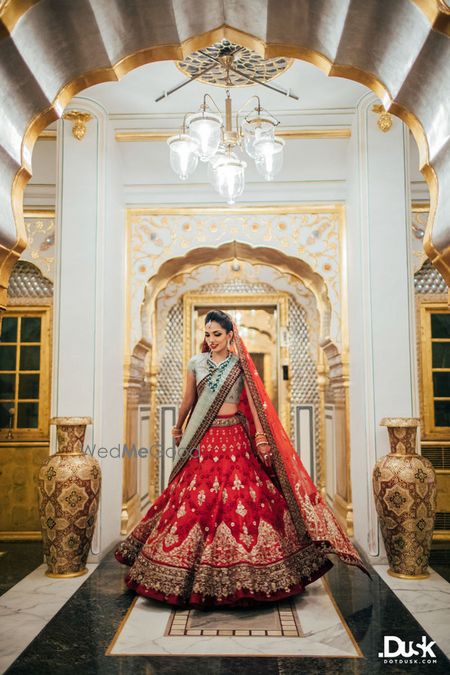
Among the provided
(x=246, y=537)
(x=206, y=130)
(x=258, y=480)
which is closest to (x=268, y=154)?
(x=206, y=130)

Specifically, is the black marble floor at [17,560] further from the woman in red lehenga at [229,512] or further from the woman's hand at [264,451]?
the woman's hand at [264,451]

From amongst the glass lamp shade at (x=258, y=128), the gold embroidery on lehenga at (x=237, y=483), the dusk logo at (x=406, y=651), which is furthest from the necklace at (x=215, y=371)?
the dusk logo at (x=406, y=651)

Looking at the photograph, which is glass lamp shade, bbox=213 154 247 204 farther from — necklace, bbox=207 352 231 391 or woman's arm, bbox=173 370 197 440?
woman's arm, bbox=173 370 197 440

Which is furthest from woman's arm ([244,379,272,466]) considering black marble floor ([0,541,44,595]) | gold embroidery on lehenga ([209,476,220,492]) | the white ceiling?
the white ceiling

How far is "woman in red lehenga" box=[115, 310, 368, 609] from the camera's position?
310 cm

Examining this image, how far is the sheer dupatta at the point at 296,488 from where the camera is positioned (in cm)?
323

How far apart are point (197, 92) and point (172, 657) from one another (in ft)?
12.4

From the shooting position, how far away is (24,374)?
5.46 metres

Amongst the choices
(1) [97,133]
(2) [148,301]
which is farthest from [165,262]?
(1) [97,133]

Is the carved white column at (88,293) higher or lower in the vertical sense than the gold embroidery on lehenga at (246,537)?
higher

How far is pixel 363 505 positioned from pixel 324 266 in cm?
202

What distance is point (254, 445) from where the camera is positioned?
11.9ft

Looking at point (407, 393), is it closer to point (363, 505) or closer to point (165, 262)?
point (363, 505)

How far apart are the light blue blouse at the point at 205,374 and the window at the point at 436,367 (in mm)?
2505
